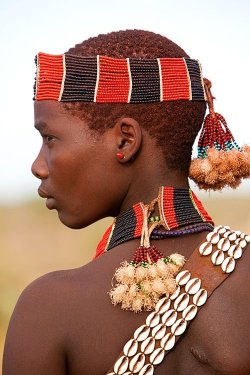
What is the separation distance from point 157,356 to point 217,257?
0.46 m

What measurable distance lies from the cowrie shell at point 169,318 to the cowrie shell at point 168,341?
42 mm

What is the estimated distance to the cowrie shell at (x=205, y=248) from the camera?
4151mm

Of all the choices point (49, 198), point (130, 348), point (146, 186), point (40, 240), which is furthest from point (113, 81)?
point (40, 240)

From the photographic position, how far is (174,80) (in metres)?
4.36

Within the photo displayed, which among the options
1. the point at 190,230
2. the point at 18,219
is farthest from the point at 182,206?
the point at 18,219

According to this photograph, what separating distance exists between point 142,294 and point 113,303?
12 cm

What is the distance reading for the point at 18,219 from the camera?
1158 inches

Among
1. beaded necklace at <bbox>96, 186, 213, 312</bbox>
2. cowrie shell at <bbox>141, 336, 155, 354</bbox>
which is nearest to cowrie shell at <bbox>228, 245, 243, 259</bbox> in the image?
beaded necklace at <bbox>96, 186, 213, 312</bbox>

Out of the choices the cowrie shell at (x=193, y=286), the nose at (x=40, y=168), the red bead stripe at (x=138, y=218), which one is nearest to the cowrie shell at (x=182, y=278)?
the cowrie shell at (x=193, y=286)

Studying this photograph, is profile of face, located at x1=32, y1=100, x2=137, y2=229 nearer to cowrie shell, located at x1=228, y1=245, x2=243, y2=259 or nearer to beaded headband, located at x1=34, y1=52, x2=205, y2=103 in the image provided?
beaded headband, located at x1=34, y1=52, x2=205, y2=103

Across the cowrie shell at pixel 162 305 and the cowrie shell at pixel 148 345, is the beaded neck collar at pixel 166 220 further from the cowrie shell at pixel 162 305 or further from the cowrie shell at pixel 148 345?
the cowrie shell at pixel 148 345

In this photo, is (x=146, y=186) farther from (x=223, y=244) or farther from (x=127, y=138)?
(x=223, y=244)

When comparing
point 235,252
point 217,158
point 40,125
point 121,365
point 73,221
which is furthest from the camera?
point 217,158

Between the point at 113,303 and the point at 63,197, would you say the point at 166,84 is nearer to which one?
Answer: the point at 63,197
